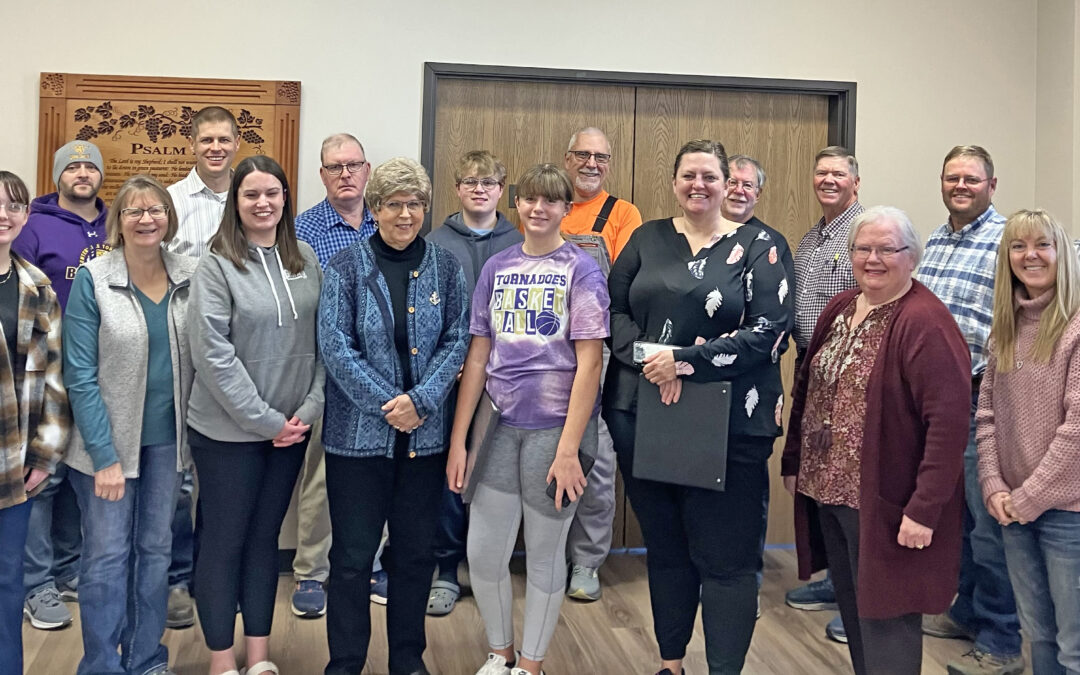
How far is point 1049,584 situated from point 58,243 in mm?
3119

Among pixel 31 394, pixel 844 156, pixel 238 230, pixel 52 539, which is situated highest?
pixel 844 156

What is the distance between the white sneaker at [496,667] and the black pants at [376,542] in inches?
8.5

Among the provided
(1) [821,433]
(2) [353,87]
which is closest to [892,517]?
(1) [821,433]

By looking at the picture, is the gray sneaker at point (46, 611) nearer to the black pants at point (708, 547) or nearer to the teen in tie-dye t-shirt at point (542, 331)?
the teen in tie-dye t-shirt at point (542, 331)

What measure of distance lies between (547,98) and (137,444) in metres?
2.29

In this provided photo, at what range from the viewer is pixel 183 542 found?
3.21 metres

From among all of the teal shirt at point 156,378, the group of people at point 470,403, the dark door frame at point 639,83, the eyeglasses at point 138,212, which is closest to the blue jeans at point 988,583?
the group of people at point 470,403

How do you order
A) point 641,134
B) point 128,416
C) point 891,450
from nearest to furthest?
point 891,450, point 128,416, point 641,134

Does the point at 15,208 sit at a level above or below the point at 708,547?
above

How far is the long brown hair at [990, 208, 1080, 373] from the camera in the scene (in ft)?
7.16

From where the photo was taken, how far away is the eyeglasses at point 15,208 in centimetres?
220

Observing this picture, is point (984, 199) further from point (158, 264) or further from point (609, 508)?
point (158, 264)

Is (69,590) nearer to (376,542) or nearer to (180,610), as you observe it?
(180,610)

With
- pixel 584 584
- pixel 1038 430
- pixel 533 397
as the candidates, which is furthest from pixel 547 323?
pixel 584 584
